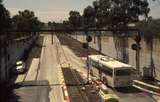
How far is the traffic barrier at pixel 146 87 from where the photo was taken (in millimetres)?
39456

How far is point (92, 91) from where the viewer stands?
39312 mm

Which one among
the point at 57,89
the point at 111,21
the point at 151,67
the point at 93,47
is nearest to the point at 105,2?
the point at 111,21

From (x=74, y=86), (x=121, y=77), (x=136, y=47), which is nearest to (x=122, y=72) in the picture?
(x=121, y=77)

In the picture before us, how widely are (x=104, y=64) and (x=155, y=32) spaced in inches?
359

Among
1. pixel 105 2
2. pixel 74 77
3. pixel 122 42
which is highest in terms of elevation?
pixel 105 2

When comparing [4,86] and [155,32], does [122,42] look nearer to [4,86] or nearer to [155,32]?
[155,32]

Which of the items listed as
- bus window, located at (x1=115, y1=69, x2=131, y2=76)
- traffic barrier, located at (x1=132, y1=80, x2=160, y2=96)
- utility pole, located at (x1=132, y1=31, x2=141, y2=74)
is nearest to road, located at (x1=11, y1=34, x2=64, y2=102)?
bus window, located at (x1=115, y1=69, x2=131, y2=76)

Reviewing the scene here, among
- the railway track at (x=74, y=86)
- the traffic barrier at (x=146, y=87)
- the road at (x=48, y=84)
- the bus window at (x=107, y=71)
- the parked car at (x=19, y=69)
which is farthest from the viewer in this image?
the parked car at (x=19, y=69)

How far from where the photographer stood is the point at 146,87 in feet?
136

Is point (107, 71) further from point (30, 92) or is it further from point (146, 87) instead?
point (30, 92)

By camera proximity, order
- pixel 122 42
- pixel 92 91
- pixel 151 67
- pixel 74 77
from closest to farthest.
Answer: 1. pixel 92 91
2. pixel 151 67
3. pixel 74 77
4. pixel 122 42

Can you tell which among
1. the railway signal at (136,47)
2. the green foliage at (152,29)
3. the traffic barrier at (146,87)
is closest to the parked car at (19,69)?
the railway signal at (136,47)

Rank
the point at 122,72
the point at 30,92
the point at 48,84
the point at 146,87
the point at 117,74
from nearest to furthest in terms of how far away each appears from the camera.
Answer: the point at 117,74
the point at 122,72
the point at 30,92
the point at 146,87
the point at 48,84

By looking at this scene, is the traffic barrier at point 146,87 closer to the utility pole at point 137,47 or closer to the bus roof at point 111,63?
the bus roof at point 111,63
